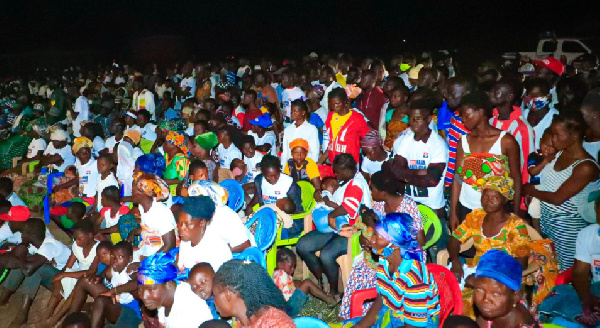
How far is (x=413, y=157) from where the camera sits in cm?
476

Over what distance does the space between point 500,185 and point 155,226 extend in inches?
104

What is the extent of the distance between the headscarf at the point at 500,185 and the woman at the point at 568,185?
0.37 metres

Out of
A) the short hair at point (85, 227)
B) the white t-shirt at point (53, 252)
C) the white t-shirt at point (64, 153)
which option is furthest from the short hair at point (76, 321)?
the white t-shirt at point (64, 153)

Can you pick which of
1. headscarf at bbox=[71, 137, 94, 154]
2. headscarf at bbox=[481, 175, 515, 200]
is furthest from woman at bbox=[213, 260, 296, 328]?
headscarf at bbox=[71, 137, 94, 154]

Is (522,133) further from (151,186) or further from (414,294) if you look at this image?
(151,186)

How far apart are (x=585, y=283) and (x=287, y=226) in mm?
2569

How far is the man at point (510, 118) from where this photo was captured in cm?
483

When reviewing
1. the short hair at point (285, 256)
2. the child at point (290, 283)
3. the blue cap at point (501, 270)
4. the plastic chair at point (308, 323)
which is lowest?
the child at point (290, 283)

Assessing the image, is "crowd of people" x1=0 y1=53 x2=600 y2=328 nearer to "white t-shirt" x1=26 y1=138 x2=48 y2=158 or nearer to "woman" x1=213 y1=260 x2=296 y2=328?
"woman" x1=213 y1=260 x2=296 y2=328

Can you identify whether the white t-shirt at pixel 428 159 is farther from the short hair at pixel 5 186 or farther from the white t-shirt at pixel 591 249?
the short hair at pixel 5 186

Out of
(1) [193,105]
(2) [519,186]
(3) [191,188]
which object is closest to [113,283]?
(3) [191,188]

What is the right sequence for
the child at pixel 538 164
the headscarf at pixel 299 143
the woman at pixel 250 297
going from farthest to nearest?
1. the headscarf at pixel 299 143
2. the child at pixel 538 164
3. the woman at pixel 250 297

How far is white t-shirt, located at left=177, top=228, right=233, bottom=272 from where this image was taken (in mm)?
3783

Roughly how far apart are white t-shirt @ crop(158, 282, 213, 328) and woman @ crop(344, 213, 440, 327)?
0.97 meters
